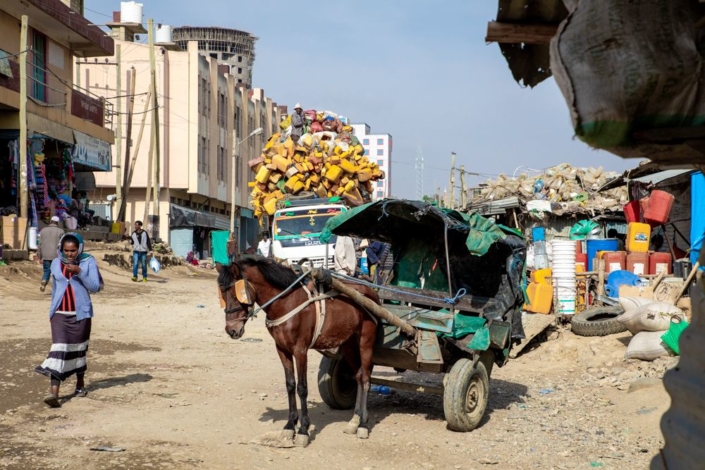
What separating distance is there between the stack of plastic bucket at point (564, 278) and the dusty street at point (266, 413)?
0.97 m

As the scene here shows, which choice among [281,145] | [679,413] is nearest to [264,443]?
[679,413]

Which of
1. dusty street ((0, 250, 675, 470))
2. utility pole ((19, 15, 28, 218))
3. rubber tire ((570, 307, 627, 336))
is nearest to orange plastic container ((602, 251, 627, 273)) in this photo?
rubber tire ((570, 307, 627, 336))

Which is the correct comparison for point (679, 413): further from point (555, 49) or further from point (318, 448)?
point (318, 448)

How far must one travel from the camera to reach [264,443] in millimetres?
6879

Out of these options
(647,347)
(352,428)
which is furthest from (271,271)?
(647,347)

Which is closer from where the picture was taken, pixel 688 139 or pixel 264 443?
pixel 688 139

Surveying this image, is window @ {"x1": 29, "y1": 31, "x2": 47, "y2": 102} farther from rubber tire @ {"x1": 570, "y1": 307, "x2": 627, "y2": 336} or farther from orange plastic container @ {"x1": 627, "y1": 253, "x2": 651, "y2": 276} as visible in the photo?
rubber tire @ {"x1": 570, "y1": 307, "x2": 627, "y2": 336}

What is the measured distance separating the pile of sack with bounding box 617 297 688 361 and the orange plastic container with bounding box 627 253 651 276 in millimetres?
2753

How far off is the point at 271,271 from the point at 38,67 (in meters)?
21.9

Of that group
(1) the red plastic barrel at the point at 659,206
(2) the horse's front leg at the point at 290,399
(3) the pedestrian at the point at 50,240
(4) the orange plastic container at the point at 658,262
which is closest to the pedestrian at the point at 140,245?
(3) the pedestrian at the point at 50,240

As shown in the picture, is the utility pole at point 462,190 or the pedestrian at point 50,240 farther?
the utility pole at point 462,190

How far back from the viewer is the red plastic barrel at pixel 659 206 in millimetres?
15952

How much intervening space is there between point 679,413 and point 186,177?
142ft

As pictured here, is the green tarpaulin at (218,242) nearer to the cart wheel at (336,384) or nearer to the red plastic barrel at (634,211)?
the red plastic barrel at (634,211)
